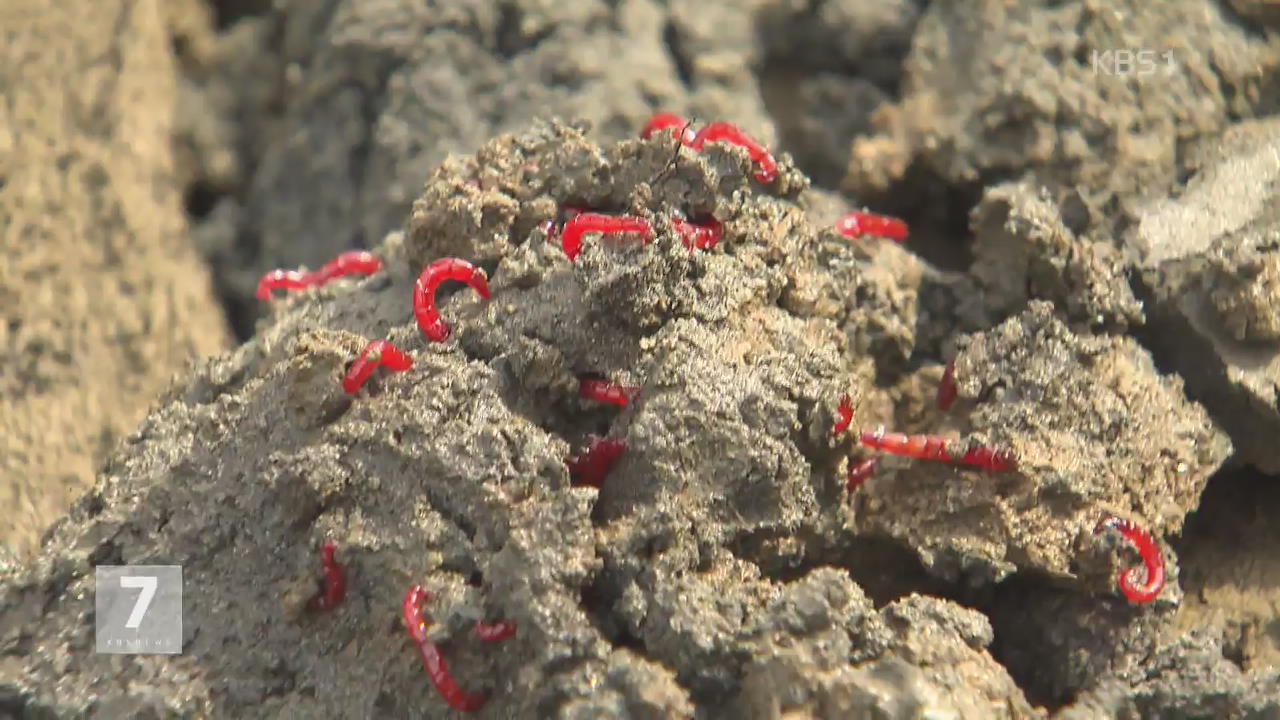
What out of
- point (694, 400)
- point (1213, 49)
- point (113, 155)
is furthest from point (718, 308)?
point (113, 155)

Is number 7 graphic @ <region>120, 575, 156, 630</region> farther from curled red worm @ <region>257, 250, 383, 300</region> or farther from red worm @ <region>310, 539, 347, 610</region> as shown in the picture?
curled red worm @ <region>257, 250, 383, 300</region>

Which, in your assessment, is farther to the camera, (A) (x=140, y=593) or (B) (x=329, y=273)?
(B) (x=329, y=273)

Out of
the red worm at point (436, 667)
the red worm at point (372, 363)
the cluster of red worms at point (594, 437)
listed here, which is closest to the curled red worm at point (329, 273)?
the cluster of red worms at point (594, 437)

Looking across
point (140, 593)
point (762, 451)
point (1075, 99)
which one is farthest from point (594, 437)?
point (1075, 99)

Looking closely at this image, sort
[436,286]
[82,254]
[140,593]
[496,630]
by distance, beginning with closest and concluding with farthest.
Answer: [496,630], [140,593], [436,286], [82,254]

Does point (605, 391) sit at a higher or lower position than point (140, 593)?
higher

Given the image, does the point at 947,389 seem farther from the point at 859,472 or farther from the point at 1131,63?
the point at 1131,63

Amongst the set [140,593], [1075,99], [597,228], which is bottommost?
[140,593]

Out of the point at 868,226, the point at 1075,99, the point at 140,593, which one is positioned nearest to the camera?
the point at 140,593
